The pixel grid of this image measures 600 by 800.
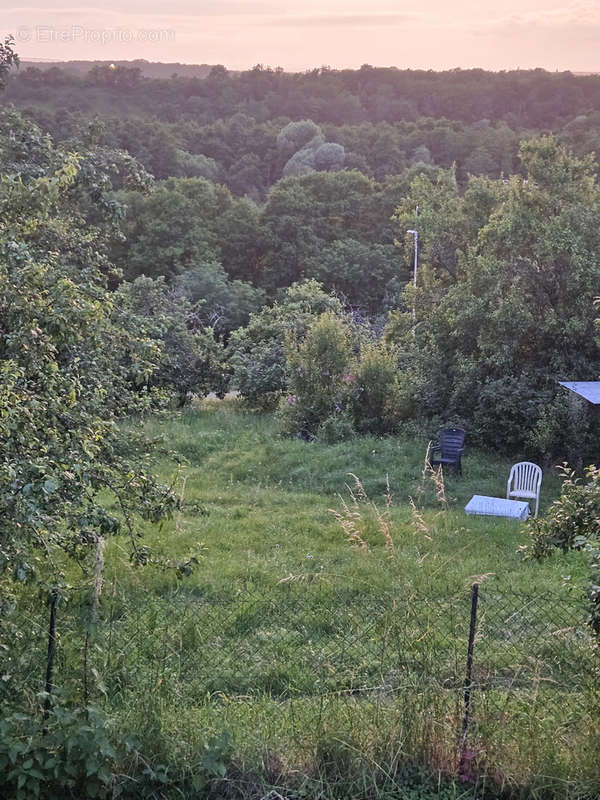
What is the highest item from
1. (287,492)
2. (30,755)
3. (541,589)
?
(30,755)

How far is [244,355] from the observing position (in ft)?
69.5

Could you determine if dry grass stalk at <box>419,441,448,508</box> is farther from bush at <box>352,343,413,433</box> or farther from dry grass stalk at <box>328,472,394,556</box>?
bush at <box>352,343,413,433</box>

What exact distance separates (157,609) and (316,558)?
8.50 feet

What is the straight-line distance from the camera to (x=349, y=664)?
5.61 meters

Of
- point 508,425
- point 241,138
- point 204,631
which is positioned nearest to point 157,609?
point 204,631

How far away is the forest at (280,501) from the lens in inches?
169

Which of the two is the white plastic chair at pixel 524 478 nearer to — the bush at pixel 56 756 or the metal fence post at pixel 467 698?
the metal fence post at pixel 467 698

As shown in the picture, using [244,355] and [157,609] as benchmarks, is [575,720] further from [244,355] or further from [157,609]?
[244,355]

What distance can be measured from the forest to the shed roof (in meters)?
0.69

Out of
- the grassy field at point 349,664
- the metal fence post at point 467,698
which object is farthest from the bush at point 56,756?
the metal fence post at point 467,698

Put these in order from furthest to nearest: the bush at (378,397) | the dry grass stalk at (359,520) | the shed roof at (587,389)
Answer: the bush at (378,397)
the shed roof at (587,389)
the dry grass stalk at (359,520)

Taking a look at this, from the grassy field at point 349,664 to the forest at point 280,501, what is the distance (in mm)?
22

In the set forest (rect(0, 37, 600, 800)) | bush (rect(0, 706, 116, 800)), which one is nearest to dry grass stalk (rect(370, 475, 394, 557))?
forest (rect(0, 37, 600, 800))

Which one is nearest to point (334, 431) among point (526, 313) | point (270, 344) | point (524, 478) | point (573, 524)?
point (526, 313)
